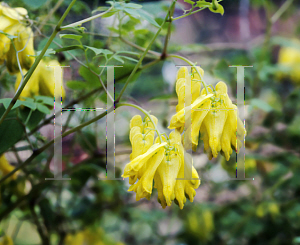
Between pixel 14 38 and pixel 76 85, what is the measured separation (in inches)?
4.7

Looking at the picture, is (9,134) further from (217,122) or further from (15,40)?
(217,122)

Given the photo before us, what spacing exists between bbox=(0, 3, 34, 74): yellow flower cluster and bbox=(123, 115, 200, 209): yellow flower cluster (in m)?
0.20

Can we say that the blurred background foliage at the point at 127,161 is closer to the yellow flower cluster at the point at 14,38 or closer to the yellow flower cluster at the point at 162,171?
the yellow flower cluster at the point at 14,38

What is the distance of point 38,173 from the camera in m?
0.54

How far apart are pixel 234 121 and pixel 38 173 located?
417mm

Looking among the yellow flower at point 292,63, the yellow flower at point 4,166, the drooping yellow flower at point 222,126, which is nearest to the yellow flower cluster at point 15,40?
the yellow flower at point 4,166

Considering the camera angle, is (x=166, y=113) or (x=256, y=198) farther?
(x=256, y=198)

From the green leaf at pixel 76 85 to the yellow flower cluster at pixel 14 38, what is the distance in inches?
Answer: 3.4

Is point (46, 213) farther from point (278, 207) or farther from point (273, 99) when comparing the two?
point (273, 99)

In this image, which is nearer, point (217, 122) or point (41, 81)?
point (217, 122)

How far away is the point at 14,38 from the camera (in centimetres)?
36

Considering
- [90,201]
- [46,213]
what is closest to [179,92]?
[46,213]

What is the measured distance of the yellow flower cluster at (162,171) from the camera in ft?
0.83

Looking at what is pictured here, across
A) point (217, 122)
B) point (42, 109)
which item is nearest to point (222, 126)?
point (217, 122)
